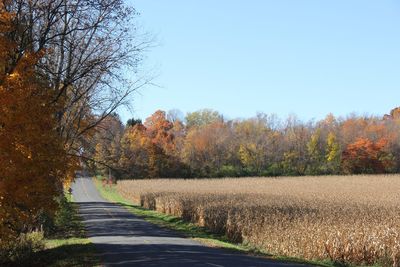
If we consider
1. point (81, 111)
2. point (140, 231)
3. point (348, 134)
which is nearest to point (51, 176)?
point (140, 231)

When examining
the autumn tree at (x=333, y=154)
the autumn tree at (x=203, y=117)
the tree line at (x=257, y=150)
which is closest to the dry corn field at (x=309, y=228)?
the tree line at (x=257, y=150)

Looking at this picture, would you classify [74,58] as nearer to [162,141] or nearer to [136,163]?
[136,163]

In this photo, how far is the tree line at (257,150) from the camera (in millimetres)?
96062

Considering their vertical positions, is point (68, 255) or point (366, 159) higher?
point (366, 159)

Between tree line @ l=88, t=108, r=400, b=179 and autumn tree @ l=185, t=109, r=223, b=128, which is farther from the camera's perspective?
autumn tree @ l=185, t=109, r=223, b=128

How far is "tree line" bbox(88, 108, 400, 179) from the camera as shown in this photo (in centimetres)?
9606

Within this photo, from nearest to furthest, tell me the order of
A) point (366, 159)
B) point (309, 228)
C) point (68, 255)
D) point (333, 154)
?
point (68, 255)
point (309, 228)
point (366, 159)
point (333, 154)

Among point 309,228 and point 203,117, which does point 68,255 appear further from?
point 203,117

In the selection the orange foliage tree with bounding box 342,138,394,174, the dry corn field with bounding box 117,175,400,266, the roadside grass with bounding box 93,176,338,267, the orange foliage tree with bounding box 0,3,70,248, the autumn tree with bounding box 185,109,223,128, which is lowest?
the roadside grass with bounding box 93,176,338,267

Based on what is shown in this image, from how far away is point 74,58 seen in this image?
97.0 ft

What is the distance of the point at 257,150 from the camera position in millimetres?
108438

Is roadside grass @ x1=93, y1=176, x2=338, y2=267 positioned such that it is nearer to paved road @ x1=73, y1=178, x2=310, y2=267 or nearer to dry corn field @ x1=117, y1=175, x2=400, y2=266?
dry corn field @ x1=117, y1=175, x2=400, y2=266

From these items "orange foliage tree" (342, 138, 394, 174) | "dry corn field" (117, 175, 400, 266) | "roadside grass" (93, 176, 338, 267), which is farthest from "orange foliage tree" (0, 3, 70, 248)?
"orange foliage tree" (342, 138, 394, 174)

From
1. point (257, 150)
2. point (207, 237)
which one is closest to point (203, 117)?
point (257, 150)
